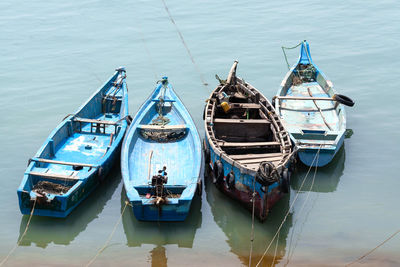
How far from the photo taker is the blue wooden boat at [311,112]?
17266 millimetres

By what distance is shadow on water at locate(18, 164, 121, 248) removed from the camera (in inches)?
581

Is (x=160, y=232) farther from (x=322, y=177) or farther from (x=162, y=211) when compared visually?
(x=322, y=177)

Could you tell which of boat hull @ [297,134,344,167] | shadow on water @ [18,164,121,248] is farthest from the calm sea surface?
boat hull @ [297,134,344,167]

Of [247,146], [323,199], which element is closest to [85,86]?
[247,146]

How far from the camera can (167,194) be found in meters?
14.9

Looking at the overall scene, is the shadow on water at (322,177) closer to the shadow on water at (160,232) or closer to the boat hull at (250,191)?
the boat hull at (250,191)

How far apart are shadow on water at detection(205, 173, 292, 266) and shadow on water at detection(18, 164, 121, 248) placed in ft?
12.2

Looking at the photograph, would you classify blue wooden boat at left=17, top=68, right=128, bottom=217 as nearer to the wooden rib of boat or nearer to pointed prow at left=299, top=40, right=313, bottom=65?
the wooden rib of boat

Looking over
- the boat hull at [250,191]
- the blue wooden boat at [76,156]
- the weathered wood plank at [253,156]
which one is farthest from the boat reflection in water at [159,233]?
the weathered wood plank at [253,156]

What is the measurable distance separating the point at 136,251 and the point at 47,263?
97.5 inches

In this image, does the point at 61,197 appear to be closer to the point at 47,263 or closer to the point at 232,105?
the point at 47,263

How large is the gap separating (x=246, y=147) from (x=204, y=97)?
25.1 ft

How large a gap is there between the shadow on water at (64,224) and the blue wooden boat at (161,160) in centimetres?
163

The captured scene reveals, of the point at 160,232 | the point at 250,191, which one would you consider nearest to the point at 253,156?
the point at 250,191
